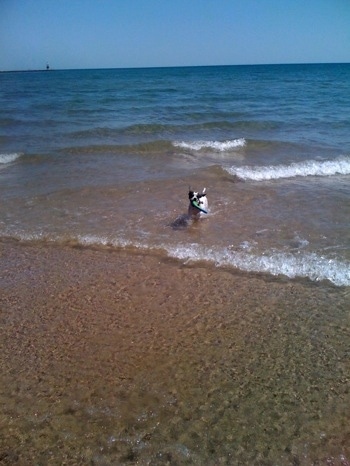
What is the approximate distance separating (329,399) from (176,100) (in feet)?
84.0

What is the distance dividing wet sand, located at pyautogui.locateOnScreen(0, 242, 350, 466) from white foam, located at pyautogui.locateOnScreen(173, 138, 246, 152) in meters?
8.66

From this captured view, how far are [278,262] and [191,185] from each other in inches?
162

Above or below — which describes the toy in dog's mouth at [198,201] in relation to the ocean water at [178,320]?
above

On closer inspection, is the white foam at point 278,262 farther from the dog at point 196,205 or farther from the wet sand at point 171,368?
the dog at point 196,205

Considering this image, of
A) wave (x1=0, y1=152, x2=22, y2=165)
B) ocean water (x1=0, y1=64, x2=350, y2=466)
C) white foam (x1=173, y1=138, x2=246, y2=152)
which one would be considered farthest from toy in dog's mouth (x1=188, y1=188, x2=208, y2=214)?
wave (x1=0, y1=152, x2=22, y2=165)

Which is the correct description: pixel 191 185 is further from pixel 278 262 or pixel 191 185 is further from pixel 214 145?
pixel 214 145

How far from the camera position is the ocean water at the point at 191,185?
5.95m

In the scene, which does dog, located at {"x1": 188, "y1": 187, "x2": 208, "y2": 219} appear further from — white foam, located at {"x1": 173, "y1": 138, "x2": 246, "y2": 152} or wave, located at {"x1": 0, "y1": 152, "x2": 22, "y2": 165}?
wave, located at {"x1": 0, "y1": 152, "x2": 22, "y2": 165}

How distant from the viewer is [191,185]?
910cm

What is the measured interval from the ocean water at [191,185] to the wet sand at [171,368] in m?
0.88

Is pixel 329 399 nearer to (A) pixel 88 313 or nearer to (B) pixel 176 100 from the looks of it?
(A) pixel 88 313

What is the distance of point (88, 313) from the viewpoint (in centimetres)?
436

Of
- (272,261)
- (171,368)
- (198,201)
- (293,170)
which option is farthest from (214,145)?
(171,368)

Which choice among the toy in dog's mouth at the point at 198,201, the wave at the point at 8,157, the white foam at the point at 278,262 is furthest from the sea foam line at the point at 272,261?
the wave at the point at 8,157
